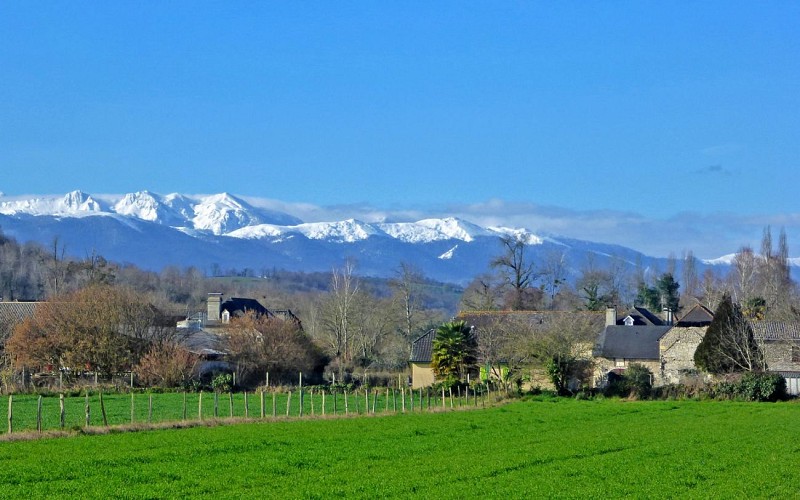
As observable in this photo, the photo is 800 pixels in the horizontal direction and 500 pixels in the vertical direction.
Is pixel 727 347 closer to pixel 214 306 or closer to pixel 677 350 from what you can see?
pixel 677 350

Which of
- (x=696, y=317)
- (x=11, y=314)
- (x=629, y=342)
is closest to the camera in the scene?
(x=629, y=342)

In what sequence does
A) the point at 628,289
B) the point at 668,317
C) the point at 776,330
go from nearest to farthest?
the point at 776,330 → the point at 668,317 → the point at 628,289

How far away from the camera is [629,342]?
76375 mm

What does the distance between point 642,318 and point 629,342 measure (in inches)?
689

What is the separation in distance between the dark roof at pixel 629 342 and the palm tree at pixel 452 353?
12.7 m

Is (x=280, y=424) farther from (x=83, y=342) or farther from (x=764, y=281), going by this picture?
(x=764, y=281)

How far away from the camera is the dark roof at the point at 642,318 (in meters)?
89.2

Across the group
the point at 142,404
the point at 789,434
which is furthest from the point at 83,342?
the point at 789,434

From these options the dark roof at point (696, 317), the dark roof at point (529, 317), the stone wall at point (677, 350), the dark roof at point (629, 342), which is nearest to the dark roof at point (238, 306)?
the dark roof at point (529, 317)

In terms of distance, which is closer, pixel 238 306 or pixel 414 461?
pixel 414 461

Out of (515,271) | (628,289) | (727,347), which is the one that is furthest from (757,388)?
(628,289)

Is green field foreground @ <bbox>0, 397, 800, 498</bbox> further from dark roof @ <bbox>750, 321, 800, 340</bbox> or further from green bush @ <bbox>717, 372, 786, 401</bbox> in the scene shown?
dark roof @ <bbox>750, 321, 800, 340</bbox>

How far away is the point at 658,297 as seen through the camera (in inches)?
4643

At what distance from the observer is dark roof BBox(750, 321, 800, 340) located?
234 feet
